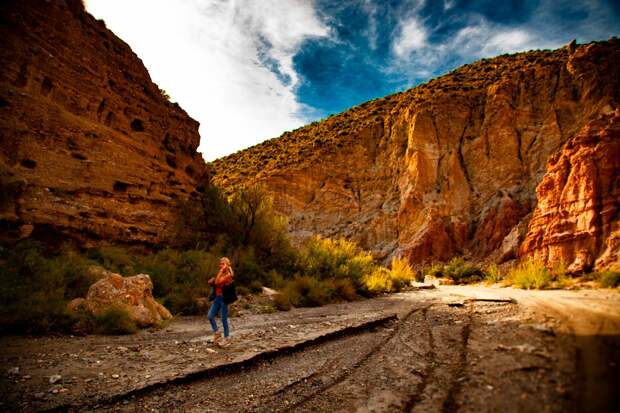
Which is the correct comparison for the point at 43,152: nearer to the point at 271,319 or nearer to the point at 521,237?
the point at 271,319

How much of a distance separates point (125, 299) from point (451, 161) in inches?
1107

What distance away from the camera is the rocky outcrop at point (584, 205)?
11930mm

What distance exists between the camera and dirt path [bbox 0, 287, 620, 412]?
8.69 feet

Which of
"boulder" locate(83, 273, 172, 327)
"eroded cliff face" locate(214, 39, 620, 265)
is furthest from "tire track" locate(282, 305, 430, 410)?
"eroded cliff face" locate(214, 39, 620, 265)

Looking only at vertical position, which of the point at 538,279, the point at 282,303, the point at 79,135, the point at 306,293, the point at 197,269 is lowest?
the point at 282,303

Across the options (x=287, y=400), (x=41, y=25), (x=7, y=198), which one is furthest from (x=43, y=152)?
(x=287, y=400)

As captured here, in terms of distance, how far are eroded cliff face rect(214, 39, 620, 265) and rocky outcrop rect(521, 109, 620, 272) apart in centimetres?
46

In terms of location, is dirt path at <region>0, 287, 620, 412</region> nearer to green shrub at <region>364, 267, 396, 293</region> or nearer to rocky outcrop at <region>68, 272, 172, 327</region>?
rocky outcrop at <region>68, 272, 172, 327</region>

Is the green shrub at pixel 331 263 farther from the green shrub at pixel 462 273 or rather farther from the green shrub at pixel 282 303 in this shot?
the green shrub at pixel 462 273

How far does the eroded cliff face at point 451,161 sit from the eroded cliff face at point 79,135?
18.0m

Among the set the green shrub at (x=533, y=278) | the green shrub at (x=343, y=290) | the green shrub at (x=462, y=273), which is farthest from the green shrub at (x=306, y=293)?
the green shrub at (x=462, y=273)

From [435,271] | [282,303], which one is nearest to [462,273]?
[435,271]

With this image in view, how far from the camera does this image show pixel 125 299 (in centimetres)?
667

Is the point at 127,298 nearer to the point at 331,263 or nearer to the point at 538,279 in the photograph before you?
the point at 331,263
